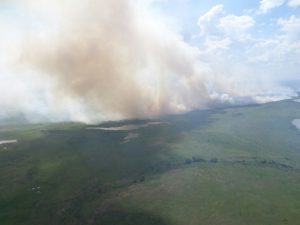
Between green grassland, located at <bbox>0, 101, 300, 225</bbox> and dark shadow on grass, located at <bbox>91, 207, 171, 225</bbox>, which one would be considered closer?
dark shadow on grass, located at <bbox>91, 207, 171, 225</bbox>

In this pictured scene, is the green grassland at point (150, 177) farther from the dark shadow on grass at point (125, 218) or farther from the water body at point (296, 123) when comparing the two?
the water body at point (296, 123)

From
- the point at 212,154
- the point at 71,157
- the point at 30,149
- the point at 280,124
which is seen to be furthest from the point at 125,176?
the point at 280,124

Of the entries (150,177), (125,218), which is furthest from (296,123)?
(125,218)

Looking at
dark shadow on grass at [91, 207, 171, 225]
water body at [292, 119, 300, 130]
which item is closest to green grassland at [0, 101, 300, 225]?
dark shadow on grass at [91, 207, 171, 225]

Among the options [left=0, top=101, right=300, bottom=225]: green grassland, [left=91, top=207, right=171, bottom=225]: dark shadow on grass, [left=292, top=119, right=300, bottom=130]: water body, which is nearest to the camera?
[left=91, top=207, right=171, bottom=225]: dark shadow on grass

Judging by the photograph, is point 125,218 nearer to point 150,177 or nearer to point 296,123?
point 150,177

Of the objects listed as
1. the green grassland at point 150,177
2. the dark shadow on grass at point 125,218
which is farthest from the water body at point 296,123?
the dark shadow on grass at point 125,218

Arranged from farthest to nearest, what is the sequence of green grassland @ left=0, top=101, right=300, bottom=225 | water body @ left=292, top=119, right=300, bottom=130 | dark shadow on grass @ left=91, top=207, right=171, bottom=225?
1. water body @ left=292, top=119, right=300, bottom=130
2. green grassland @ left=0, top=101, right=300, bottom=225
3. dark shadow on grass @ left=91, top=207, right=171, bottom=225

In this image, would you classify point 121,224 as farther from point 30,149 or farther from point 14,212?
point 30,149

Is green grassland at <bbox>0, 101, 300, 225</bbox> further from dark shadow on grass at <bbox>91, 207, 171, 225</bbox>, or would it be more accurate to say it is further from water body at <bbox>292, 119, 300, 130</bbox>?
water body at <bbox>292, 119, 300, 130</bbox>
